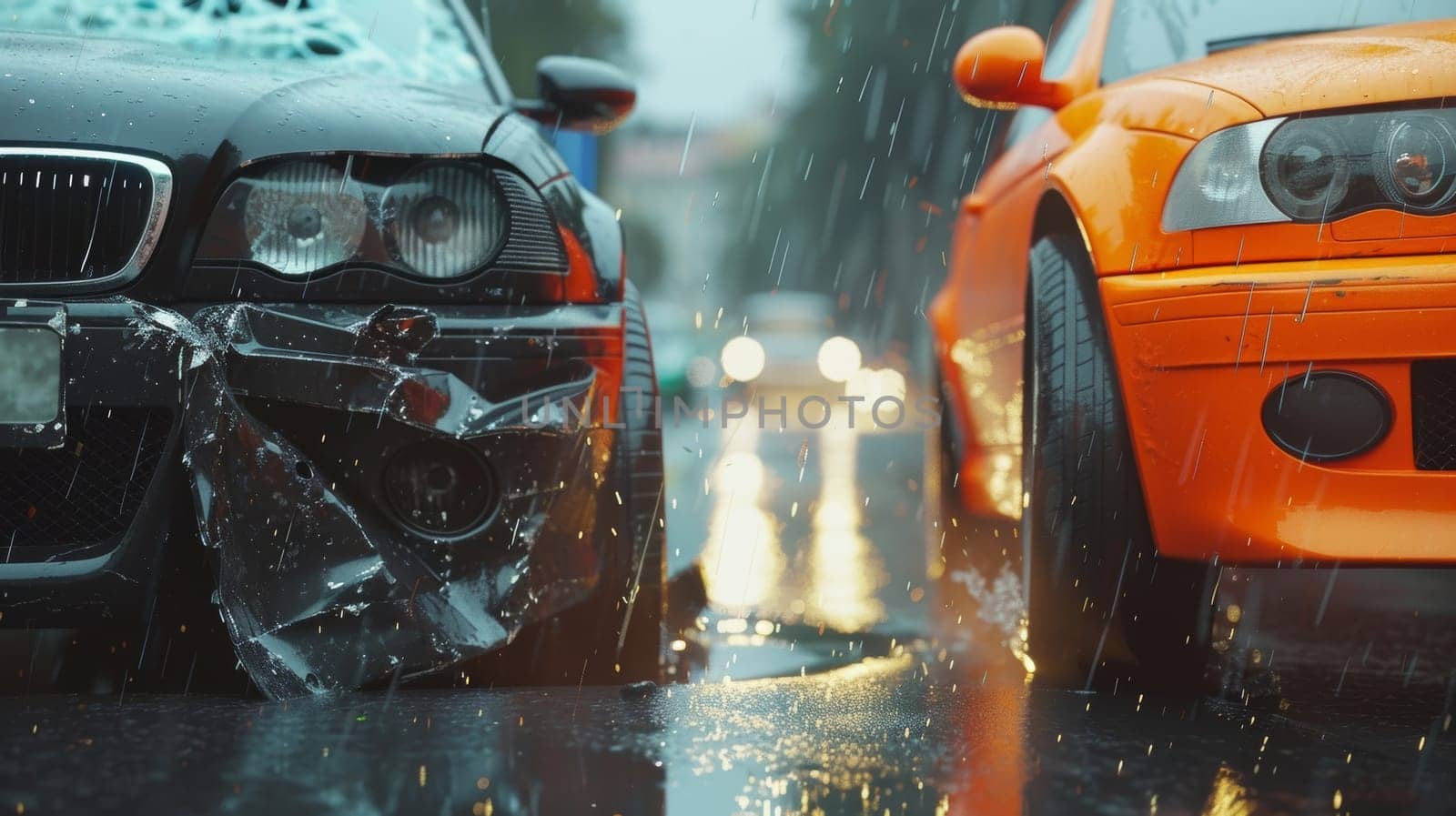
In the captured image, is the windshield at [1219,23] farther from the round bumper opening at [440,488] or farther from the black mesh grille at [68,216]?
the black mesh grille at [68,216]

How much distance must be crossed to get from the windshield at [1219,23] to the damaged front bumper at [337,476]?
169 cm

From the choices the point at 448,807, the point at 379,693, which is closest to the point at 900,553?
the point at 379,693

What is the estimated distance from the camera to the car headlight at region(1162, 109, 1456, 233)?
2609mm

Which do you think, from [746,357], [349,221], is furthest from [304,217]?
[746,357]

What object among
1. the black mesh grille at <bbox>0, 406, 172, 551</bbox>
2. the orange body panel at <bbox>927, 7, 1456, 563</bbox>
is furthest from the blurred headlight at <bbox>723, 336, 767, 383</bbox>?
the black mesh grille at <bbox>0, 406, 172, 551</bbox>

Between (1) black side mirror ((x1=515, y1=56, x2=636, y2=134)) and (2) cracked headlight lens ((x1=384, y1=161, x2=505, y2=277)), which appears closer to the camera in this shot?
(2) cracked headlight lens ((x1=384, y1=161, x2=505, y2=277))

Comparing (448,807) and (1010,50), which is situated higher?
(1010,50)

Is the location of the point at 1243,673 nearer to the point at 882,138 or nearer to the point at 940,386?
the point at 940,386

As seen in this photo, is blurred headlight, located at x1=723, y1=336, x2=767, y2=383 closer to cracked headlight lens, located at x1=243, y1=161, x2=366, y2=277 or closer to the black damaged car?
the black damaged car

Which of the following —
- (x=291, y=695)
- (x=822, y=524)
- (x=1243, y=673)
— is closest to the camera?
(x=291, y=695)

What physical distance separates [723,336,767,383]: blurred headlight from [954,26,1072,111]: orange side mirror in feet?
65.4

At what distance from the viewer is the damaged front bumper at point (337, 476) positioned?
102 inches

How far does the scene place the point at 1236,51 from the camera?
3213 millimetres

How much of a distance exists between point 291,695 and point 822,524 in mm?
4488
